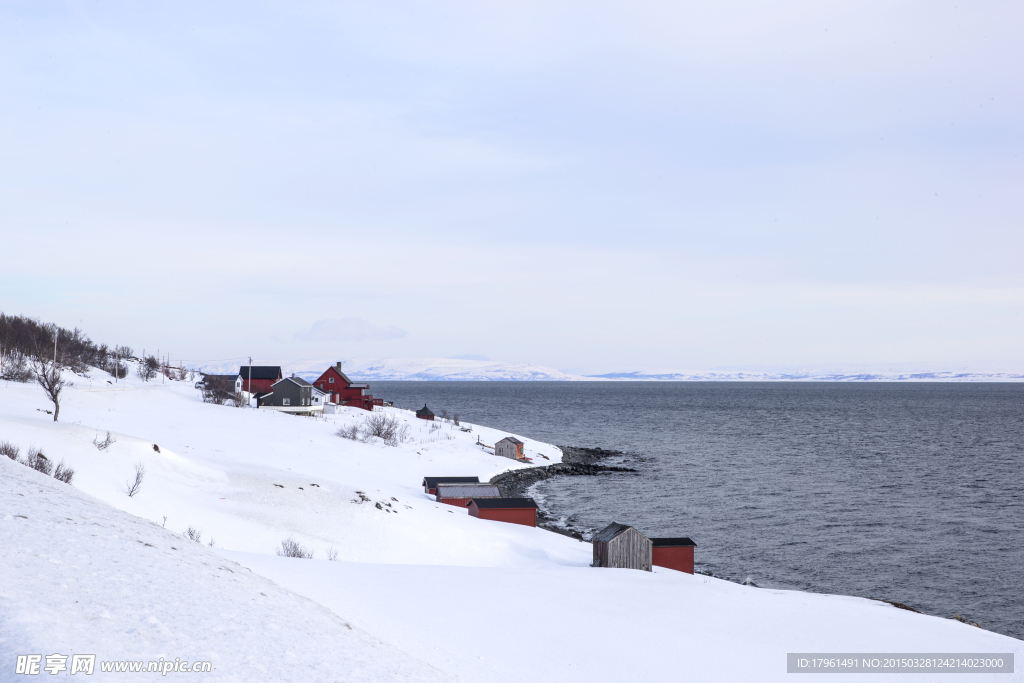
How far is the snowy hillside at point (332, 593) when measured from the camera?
869 cm

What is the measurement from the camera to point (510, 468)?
66062 mm

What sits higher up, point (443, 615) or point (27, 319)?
point (27, 319)

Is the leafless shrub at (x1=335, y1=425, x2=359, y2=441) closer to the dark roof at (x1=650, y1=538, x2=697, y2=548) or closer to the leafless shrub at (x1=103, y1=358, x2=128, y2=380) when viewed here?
the dark roof at (x1=650, y1=538, x2=697, y2=548)

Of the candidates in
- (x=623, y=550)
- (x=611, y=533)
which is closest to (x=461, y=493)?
(x=611, y=533)

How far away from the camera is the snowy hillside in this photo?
869 centimetres

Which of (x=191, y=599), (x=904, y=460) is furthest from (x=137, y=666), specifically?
(x=904, y=460)

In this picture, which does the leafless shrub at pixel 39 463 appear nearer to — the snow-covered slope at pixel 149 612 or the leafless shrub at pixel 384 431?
the snow-covered slope at pixel 149 612

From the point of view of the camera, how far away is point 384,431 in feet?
230

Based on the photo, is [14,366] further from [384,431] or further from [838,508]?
[838,508]

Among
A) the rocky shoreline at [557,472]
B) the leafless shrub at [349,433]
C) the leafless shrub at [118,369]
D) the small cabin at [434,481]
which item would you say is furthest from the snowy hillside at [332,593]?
the leafless shrub at [118,369]

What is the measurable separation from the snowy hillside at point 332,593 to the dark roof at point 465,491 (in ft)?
11.7

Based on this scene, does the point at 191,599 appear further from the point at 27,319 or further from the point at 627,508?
the point at 27,319

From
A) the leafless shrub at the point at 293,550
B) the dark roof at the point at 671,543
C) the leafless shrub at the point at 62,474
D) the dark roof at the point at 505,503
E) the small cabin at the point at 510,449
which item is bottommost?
the small cabin at the point at 510,449

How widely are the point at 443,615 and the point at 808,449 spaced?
83.5 metres
